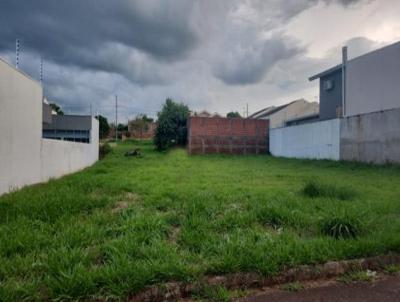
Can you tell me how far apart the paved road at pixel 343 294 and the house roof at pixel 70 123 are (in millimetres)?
15746

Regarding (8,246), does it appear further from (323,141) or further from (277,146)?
(277,146)

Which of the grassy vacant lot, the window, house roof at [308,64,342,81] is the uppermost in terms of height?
house roof at [308,64,342,81]

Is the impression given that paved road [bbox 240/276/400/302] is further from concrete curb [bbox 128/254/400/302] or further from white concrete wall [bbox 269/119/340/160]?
white concrete wall [bbox 269/119/340/160]

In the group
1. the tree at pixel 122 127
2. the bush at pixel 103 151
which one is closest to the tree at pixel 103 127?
the tree at pixel 122 127

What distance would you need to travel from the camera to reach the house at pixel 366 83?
11820 millimetres

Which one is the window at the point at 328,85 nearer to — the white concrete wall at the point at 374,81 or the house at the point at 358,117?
the house at the point at 358,117

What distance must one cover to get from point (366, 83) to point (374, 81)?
50 cm

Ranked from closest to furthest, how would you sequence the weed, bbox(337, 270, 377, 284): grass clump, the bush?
1. the weed
2. bbox(337, 270, 377, 284): grass clump
3. the bush

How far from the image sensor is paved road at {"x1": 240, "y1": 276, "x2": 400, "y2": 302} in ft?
6.77

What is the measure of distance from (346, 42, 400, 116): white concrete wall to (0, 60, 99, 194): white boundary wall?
13965mm

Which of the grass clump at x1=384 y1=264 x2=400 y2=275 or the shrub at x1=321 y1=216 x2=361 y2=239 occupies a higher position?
the shrub at x1=321 y1=216 x2=361 y2=239

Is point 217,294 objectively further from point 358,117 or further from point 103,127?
point 103,127

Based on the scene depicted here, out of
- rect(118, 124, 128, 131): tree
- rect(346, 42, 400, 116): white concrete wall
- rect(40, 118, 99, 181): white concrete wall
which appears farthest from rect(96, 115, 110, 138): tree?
rect(346, 42, 400, 116): white concrete wall

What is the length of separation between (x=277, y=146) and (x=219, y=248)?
16.5 metres
